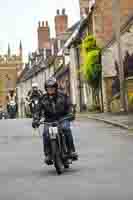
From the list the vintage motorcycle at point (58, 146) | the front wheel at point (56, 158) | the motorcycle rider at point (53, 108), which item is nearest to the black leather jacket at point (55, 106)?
the motorcycle rider at point (53, 108)

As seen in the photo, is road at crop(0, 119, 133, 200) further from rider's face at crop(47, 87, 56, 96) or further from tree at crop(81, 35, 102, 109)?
tree at crop(81, 35, 102, 109)

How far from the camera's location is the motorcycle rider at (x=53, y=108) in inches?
519

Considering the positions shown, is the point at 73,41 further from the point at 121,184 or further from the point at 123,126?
the point at 121,184

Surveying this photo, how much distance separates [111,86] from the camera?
48.5 m

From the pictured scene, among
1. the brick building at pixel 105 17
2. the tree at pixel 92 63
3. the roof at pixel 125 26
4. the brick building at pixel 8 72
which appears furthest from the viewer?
the brick building at pixel 8 72

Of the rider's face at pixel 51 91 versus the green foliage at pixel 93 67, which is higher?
the green foliage at pixel 93 67

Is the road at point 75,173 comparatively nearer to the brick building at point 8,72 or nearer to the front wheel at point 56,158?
the front wheel at point 56,158

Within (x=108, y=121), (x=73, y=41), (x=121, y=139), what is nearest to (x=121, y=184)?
(x=121, y=139)

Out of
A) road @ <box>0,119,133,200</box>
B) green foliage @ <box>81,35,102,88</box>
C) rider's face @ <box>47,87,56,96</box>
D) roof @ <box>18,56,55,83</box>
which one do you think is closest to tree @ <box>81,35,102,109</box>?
green foliage @ <box>81,35,102,88</box>

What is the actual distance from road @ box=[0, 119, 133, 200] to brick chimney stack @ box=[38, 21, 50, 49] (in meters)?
70.8

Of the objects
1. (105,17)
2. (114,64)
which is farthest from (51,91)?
(105,17)

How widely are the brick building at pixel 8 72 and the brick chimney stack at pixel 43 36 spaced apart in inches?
1500

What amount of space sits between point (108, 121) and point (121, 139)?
34.8 ft

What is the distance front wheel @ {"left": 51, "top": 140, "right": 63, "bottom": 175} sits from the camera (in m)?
12.9
